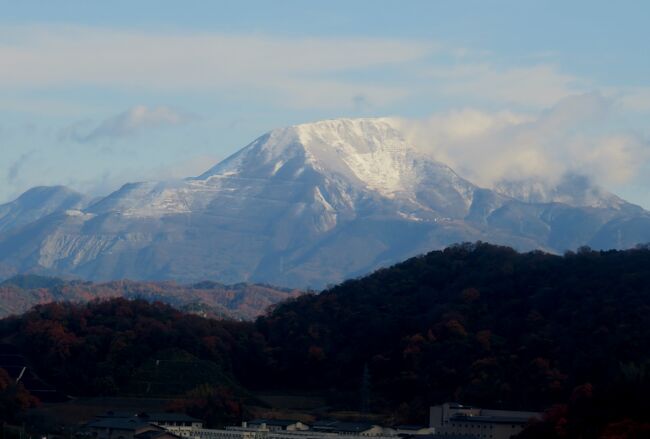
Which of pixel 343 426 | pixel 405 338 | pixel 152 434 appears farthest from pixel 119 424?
pixel 405 338

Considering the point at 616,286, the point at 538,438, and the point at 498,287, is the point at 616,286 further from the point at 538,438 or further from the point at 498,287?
the point at 538,438

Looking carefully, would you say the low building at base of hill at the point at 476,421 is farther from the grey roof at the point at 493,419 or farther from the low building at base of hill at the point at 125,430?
the low building at base of hill at the point at 125,430

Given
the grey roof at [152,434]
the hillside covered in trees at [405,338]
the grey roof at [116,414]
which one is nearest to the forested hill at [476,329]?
the hillside covered in trees at [405,338]

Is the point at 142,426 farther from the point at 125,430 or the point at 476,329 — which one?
the point at 476,329

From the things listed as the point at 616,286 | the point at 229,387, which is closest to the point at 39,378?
the point at 229,387

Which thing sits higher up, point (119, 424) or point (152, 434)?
point (119, 424)

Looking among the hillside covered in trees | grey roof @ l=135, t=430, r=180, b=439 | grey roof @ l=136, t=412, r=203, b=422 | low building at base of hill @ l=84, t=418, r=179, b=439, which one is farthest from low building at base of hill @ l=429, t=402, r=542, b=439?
low building at base of hill @ l=84, t=418, r=179, b=439

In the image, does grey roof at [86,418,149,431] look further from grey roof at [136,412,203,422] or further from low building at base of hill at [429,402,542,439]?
low building at base of hill at [429,402,542,439]

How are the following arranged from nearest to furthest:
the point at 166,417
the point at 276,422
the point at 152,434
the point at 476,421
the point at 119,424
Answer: the point at 152,434, the point at 476,421, the point at 119,424, the point at 276,422, the point at 166,417
